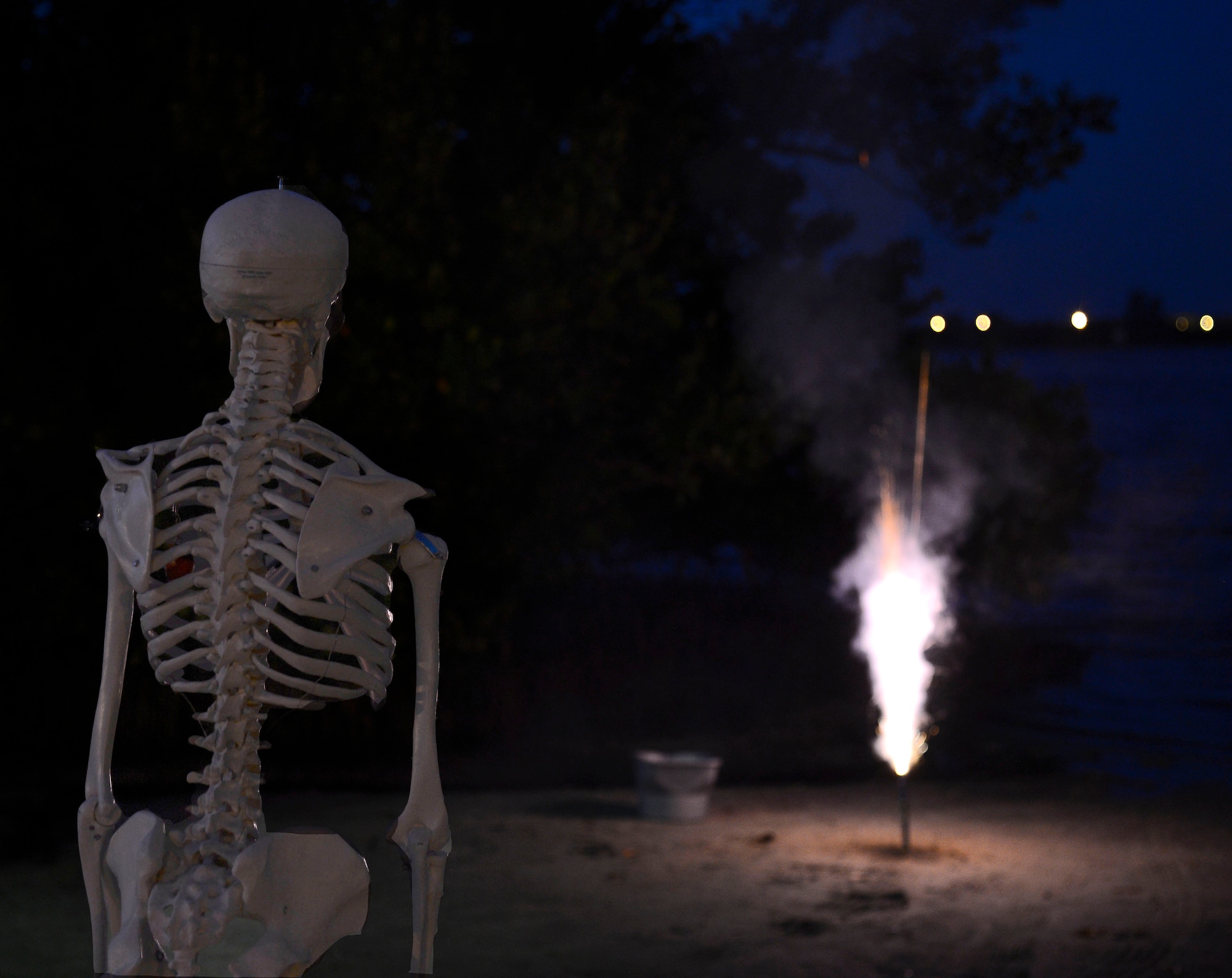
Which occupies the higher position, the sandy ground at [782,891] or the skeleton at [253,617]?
the skeleton at [253,617]

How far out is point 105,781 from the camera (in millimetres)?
3732

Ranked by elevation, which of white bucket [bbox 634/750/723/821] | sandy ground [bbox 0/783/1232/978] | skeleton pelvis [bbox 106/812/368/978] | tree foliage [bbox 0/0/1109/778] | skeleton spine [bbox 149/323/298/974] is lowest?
sandy ground [bbox 0/783/1232/978]

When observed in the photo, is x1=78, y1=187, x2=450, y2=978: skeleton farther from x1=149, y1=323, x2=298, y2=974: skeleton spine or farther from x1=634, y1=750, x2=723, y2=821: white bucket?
x1=634, y1=750, x2=723, y2=821: white bucket

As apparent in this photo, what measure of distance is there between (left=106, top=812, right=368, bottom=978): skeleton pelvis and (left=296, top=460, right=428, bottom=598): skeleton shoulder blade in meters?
0.61

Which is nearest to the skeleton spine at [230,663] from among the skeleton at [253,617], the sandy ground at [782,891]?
the skeleton at [253,617]

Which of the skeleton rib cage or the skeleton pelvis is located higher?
the skeleton rib cage

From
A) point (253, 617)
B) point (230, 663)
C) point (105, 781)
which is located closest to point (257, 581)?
point (253, 617)

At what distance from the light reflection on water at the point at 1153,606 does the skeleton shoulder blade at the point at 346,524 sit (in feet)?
33.4

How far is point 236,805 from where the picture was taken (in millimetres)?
3627

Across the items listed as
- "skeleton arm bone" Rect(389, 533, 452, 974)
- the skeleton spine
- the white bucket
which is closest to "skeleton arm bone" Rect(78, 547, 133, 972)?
the skeleton spine

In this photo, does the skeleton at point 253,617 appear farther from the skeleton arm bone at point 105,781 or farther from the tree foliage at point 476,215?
the tree foliage at point 476,215

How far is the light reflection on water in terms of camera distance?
Answer: 1505 centimetres

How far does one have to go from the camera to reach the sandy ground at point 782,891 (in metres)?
7.25

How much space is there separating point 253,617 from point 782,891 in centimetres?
563
